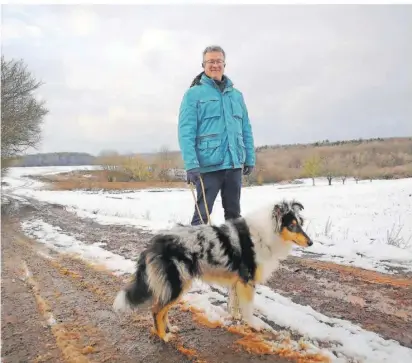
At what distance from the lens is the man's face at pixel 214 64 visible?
13.0ft

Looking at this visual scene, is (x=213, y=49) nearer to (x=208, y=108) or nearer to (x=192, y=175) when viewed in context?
(x=208, y=108)

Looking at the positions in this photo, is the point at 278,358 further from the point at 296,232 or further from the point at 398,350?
the point at 296,232

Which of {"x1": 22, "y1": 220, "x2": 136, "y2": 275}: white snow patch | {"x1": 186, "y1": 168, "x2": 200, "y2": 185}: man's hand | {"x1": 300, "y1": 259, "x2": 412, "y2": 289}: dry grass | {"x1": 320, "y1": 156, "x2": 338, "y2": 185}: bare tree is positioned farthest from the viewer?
{"x1": 320, "y1": 156, "x2": 338, "y2": 185}: bare tree

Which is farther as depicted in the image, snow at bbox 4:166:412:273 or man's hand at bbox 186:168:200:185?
snow at bbox 4:166:412:273

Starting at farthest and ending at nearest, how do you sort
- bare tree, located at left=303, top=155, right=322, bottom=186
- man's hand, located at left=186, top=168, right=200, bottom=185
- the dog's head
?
bare tree, located at left=303, top=155, right=322, bottom=186 → man's hand, located at left=186, top=168, right=200, bottom=185 → the dog's head

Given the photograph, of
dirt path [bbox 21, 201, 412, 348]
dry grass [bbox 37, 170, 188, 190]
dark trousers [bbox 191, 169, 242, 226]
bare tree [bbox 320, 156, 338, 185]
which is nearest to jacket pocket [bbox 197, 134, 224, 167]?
dark trousers [bbox 191, 169, 242, 226]

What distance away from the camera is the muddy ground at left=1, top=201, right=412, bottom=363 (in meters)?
2.88

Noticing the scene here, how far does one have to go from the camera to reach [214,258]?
10.7 feet

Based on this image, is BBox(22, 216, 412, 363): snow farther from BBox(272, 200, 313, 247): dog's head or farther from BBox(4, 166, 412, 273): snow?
BBox(4, 166, 412, 273): snow

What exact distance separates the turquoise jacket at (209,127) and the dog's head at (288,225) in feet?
2.84

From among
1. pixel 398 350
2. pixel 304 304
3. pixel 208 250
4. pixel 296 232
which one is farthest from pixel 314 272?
pixel 208 250

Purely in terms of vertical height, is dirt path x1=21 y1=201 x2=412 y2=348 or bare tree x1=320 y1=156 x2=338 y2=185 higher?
bare tree x1=320 y1=156 x2=338 y2=185

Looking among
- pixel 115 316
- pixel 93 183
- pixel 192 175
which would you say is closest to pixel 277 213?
pixel 192 175

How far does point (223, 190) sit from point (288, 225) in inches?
43.4
